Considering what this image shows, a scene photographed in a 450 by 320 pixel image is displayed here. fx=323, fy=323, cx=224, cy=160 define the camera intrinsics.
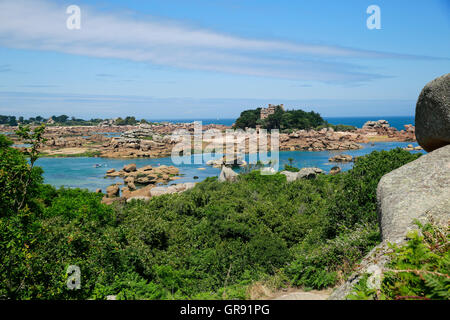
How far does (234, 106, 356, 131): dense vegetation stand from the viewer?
90625 mm

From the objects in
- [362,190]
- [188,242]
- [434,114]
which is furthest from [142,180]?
[434,114]

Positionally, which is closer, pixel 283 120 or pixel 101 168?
pixel 101 168

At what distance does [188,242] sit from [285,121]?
81.9 meters

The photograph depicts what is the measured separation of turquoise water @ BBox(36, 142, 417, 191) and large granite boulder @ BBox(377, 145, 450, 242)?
37.9m

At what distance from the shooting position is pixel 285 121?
299 ft

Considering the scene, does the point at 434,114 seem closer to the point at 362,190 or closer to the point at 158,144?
the point at 362,190

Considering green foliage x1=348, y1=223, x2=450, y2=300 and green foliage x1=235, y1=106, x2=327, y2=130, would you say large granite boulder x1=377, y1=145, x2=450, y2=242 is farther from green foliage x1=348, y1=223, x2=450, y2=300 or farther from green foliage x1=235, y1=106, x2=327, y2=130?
green foliage x1=235, y1=106, x2=327, y2=130

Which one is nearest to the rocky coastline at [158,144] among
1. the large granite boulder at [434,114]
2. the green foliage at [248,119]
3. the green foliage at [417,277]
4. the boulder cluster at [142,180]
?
the green foliage at [248,119]

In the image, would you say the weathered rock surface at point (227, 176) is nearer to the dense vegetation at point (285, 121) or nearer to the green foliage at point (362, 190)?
the green foliage at point (362, 190)

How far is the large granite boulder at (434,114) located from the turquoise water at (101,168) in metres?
36.9

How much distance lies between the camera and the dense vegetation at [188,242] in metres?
5.79

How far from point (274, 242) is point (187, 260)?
297 centimetres

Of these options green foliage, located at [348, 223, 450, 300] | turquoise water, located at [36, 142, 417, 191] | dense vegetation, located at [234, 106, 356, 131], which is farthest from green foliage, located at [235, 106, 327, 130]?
green foliage, located at [348, 223, 450, 300]
